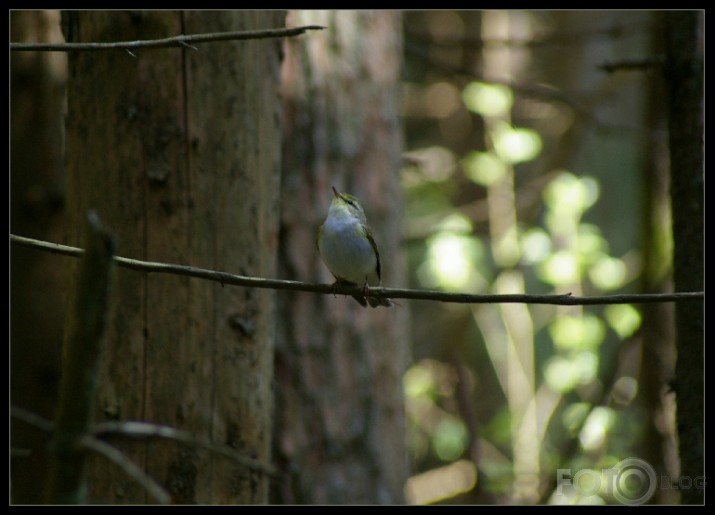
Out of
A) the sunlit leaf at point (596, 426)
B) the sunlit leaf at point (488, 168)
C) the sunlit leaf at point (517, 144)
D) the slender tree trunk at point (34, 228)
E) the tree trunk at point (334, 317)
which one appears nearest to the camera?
the tree trunk at point (334, 317)

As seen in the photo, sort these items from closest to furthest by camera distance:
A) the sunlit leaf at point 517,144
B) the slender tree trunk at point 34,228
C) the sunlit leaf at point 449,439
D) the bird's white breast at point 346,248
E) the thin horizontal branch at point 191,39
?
the thin horizontal branch at point 191,39
the bird's white breast at point 346,248
the slender tree trunk at point 34,228
the sunlit leaf at point 517,144
the sunlit leaf at point 449,439

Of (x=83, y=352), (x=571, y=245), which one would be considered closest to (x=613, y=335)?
(x=571, y=245)

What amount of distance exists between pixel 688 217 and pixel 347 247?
1502 millimetres

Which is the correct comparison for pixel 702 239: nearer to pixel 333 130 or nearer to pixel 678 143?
pixel 678 143

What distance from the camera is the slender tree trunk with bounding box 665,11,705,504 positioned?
2736mm

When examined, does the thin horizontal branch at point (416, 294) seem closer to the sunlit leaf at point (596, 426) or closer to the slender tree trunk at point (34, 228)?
the slender tree trunk at point (34, 228)

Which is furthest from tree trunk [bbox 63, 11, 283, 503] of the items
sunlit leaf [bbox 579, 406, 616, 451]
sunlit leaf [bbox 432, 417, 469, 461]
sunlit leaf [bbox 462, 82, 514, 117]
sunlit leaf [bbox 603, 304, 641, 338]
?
sunlit leaf [bbox 432, 417, 469, 461]

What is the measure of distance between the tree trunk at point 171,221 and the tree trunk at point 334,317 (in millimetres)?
1194

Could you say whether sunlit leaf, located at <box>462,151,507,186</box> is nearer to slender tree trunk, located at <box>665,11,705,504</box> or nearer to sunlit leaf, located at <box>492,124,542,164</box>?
sunlit leaf, located at <box>492,124,542,164</box>

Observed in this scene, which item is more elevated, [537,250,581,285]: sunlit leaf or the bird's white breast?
[537,250,581,285]: sunlit leaf

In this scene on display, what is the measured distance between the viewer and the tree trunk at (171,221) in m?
2.72

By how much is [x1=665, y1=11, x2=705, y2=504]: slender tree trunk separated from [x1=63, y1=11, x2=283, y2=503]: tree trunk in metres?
1.64

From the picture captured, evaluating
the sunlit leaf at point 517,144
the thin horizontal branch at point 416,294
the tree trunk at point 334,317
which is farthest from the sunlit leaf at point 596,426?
the thin horizontal branch at point 416,294

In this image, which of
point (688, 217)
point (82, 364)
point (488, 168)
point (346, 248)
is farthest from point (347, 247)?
point (488, 168)
